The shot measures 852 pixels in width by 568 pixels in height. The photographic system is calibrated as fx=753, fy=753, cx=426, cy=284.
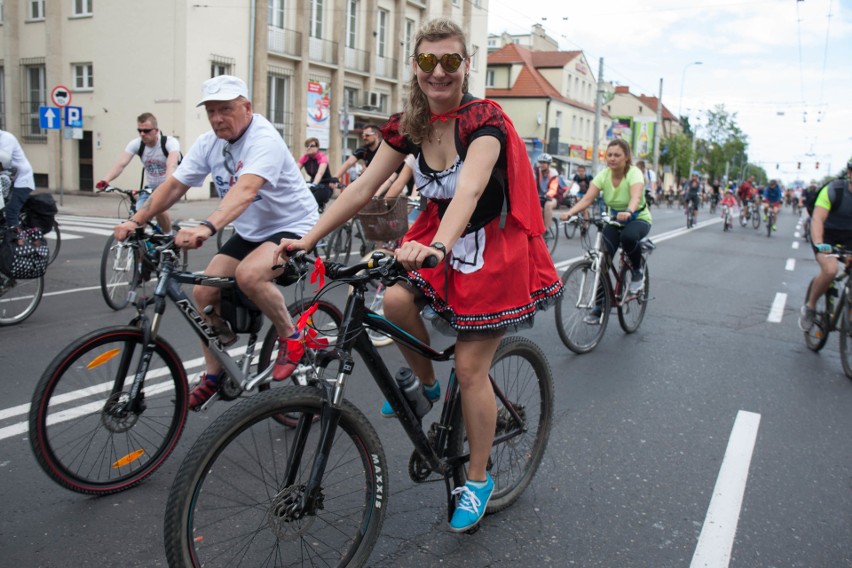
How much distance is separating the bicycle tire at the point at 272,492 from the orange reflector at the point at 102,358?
1148 mm

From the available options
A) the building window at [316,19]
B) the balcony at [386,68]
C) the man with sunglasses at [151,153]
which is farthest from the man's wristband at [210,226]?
the balcony at [386,68]

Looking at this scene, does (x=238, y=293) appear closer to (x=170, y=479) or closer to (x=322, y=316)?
(x=322, y=316)

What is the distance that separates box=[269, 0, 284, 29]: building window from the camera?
94.1ft

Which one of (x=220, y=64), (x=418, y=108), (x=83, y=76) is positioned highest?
(x=220, y=64)

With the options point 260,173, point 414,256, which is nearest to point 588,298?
point 260,173

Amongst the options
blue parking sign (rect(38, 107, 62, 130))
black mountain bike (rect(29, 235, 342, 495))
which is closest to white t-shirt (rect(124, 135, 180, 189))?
black mountain bike (rect(29, 235, 342, 495))

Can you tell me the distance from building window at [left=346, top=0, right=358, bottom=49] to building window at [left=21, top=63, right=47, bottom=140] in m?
12.5

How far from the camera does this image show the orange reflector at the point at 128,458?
3.47 metres

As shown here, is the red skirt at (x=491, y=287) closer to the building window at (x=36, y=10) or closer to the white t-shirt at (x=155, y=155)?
the white t-shirt at (x=155, y=155)

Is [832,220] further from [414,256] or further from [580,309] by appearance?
[414,256]

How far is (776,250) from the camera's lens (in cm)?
1836

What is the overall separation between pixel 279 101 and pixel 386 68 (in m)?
7.80

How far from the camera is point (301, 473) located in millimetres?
2504

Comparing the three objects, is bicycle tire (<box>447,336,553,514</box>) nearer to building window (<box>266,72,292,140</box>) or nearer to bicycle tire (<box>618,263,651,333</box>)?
bicycle tire (<box>618,263,651,333</box>)
